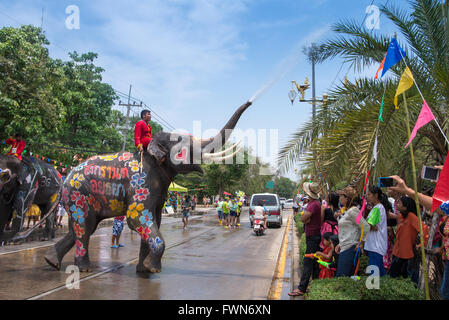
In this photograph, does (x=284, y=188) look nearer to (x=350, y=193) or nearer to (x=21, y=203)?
(x=21, y=203)

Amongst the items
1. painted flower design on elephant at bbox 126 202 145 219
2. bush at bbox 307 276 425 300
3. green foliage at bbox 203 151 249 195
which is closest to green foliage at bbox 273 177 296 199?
green foliage at bbox 203 151 249 195

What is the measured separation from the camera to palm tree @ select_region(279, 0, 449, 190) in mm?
5504

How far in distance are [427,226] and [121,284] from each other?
5.04m

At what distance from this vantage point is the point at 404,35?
6.61m

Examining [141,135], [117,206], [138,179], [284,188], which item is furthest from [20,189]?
[284,188]

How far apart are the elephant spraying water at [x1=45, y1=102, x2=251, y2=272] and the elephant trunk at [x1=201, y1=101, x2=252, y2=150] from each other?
2 centimetres

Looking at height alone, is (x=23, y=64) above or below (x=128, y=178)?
above

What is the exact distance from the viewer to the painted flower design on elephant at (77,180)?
7.27 m

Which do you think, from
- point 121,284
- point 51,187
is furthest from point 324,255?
point 51,187

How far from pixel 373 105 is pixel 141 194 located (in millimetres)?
4260

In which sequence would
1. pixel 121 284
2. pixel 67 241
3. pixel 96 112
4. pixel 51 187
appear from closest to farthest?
pixel 121 284 < pixel 67 241 < pixel 51 187 < pixel 96 112

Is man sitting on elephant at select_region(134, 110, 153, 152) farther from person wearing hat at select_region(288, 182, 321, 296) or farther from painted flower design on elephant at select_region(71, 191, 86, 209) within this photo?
person wearing hat at select_region(288, 182, 321, 296)

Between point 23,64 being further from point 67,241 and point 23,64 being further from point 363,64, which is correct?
point 363,64

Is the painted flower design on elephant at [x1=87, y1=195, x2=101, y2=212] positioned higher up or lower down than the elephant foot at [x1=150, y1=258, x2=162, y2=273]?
higher up
